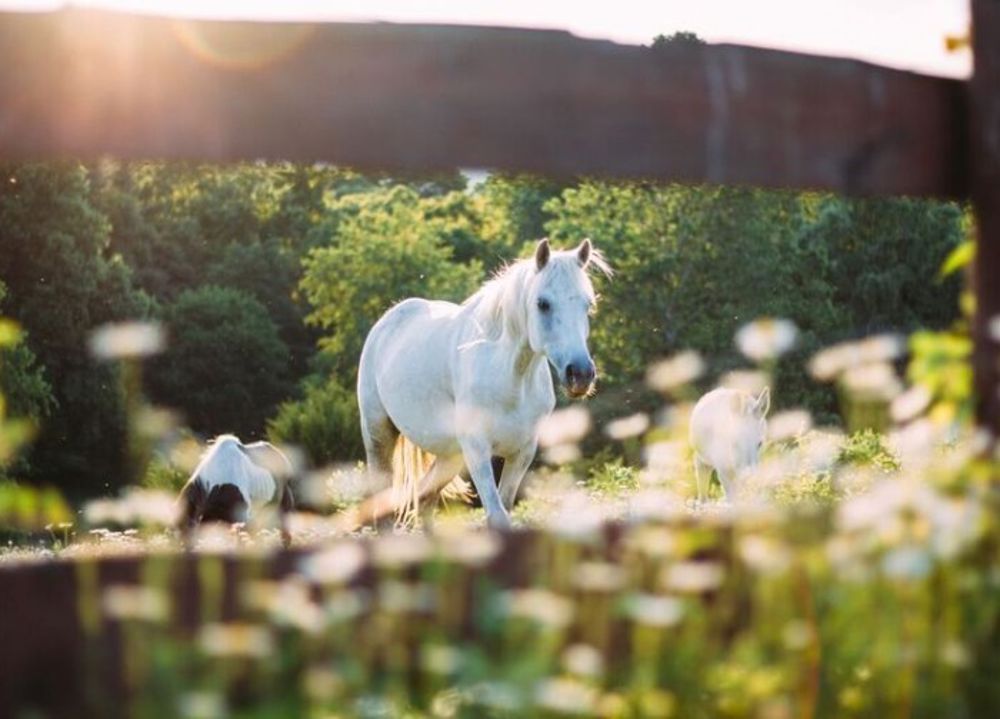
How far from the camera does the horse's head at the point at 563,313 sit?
24.9 feet

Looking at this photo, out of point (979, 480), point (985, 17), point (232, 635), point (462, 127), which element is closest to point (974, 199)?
point (985, 17)

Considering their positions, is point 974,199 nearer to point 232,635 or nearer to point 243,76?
point 243,76

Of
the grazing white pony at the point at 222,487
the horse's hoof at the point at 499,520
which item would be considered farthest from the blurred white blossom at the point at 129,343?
the grazing white pony at the point at 222,487

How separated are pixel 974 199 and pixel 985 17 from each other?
0.36 meters

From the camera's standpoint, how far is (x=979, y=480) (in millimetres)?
2436

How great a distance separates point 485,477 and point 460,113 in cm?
627

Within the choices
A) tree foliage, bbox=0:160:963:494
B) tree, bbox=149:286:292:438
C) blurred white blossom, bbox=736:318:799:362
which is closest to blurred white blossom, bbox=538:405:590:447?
blurred white blossom, bbox=736:318:799:362

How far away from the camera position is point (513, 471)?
9.44 m

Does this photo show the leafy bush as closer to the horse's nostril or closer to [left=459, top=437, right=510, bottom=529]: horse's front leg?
[left=459, top=437, right=510, bottom=529]: horse's front leg

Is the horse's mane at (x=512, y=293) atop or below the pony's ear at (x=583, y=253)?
below

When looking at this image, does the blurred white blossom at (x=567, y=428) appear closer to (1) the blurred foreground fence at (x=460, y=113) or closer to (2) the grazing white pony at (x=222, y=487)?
(1) the blurred foreground fence at (x=460, y=113)

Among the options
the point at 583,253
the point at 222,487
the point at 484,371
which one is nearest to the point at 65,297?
the point at 222,487

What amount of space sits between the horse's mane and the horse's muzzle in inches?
16.6

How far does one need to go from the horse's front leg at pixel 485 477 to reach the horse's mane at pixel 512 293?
665 millimetres
